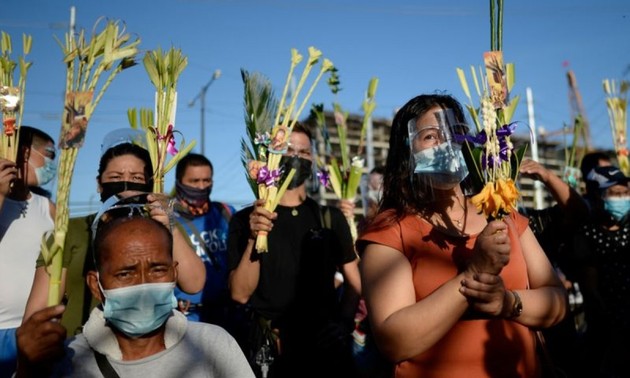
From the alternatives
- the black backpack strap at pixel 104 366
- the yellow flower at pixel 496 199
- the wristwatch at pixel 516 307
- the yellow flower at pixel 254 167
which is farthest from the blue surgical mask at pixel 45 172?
the wristwatch at pixel 516 307

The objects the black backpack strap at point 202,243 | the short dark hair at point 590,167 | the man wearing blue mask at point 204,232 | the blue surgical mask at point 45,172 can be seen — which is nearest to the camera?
the blue surgical mask at point 45,172

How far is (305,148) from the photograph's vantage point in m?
4.05

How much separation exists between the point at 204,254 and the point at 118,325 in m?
2.19

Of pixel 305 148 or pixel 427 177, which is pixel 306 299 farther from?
pixel 427 177

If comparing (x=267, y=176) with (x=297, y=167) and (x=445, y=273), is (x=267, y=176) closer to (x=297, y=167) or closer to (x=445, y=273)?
(x=297, y=167)

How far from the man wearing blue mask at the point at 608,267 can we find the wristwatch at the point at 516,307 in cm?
336

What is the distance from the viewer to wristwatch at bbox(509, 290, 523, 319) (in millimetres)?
2035

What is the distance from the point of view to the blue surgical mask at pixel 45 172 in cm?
381

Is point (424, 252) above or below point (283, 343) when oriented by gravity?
above

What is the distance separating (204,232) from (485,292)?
293cm

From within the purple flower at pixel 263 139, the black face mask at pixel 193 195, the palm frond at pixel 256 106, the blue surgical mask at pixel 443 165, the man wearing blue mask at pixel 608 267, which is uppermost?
the palm frond at pixel 256 106

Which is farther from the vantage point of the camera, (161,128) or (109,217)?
(161,128)

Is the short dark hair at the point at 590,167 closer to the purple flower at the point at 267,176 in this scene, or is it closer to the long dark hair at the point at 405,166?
the purple flower at the point at 267,176

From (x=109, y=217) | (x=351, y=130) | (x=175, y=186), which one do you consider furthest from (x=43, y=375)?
(x=351, y=130)
